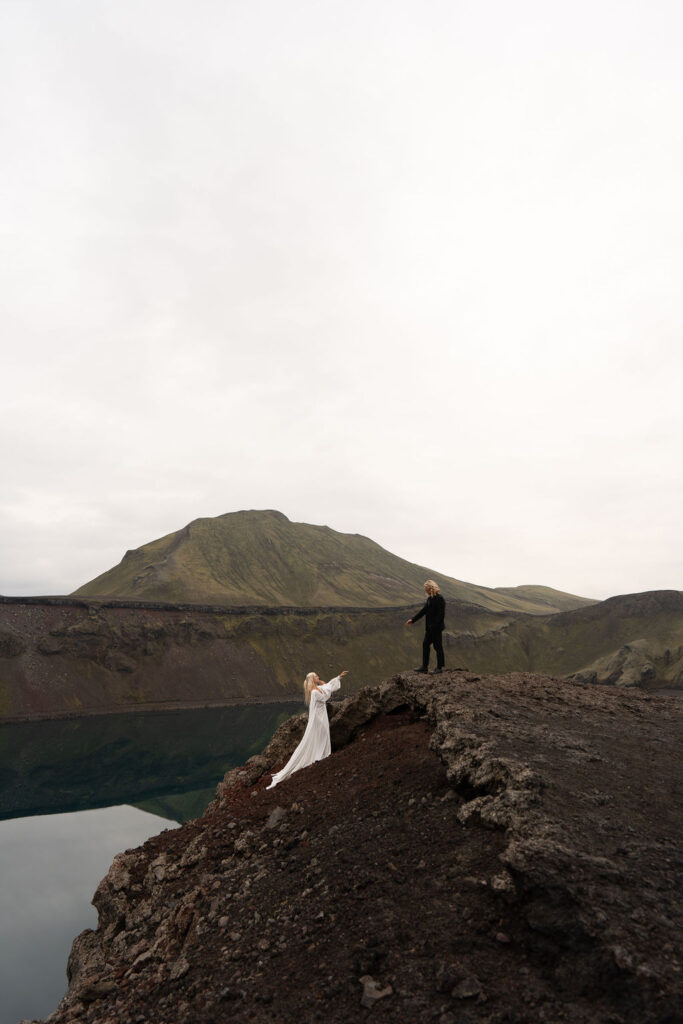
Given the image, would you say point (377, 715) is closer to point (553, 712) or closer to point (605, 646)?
point (553, 712)

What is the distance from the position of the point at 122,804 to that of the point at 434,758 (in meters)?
42.5

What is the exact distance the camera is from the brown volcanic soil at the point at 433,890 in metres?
6.23

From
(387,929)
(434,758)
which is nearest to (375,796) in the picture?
(434,758)

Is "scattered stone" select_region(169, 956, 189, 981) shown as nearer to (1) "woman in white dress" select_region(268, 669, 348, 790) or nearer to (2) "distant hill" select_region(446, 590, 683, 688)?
(1) "woman in white dress" select_region(268, 669, 348, 790)

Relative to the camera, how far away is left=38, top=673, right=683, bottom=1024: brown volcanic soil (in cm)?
623

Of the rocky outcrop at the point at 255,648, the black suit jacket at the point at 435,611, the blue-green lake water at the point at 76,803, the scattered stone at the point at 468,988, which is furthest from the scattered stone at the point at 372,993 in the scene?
the rocky outcrop at the point at 255,648

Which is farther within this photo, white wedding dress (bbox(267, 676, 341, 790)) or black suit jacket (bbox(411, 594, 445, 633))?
black suit jacket (bbox(411, 594, 445, 633))

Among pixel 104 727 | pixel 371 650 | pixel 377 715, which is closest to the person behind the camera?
pixel 377 715

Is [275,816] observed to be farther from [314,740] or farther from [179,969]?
[179,969]

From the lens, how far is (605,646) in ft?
420

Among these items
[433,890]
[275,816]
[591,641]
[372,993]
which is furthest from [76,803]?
[591,641]

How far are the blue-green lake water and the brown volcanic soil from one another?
377 inches

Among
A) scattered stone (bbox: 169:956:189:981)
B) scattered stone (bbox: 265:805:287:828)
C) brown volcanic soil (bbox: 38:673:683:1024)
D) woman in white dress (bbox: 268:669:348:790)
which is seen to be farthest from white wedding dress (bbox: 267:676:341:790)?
scattered stone (bbox: 169:956:189:981)

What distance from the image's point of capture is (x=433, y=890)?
7.95 m
